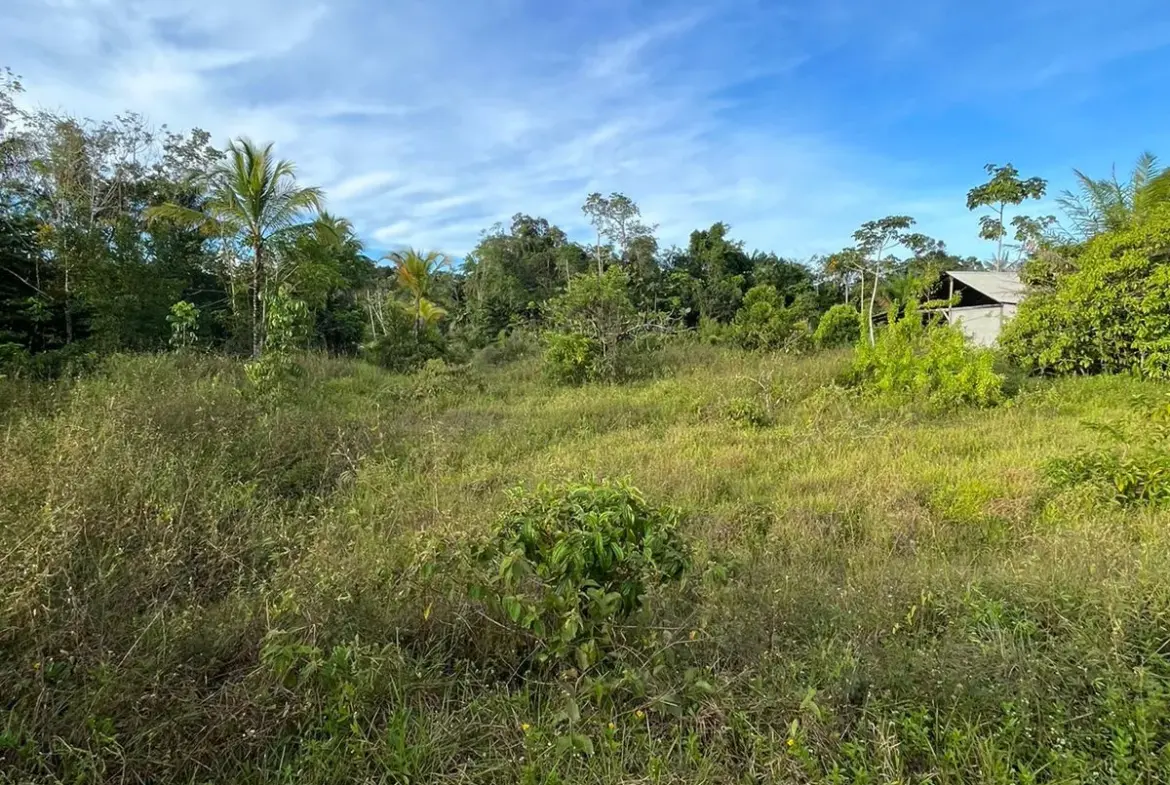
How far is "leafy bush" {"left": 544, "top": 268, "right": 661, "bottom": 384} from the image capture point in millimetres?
11219

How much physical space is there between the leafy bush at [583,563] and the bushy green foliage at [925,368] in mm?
7165

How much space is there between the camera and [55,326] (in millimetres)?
10898

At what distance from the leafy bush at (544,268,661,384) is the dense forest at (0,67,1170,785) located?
209 cm

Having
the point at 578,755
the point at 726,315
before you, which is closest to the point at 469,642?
the point at 578,755

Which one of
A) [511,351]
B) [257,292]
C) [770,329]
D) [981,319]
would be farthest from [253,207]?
[981,319]

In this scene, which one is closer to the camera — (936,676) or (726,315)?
(936,676)

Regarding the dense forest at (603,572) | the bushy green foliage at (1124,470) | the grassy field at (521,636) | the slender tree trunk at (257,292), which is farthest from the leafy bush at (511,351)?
the bushy green foliage at (1124,470)

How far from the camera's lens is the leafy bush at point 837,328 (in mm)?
13250

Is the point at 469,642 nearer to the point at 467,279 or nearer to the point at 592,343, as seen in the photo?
the point at 592,343

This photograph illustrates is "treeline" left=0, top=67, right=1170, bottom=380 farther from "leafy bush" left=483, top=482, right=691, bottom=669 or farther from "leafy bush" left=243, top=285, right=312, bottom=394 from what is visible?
"leafy bush" left=483, top=482, right=691, bottom=669

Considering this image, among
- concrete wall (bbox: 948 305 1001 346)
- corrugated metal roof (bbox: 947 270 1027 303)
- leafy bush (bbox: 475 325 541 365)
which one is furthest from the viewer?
concrete wall (bbox: 948 305 1001 346)

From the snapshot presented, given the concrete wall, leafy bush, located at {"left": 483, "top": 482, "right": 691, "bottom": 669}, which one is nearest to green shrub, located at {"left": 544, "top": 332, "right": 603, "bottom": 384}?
leafy bush, located at {"left": 483, "top": 482, "right": 691, "bottom": 669}

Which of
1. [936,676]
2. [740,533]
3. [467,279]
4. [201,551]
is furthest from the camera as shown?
[467,279]

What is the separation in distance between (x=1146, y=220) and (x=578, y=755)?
39.4 ft
